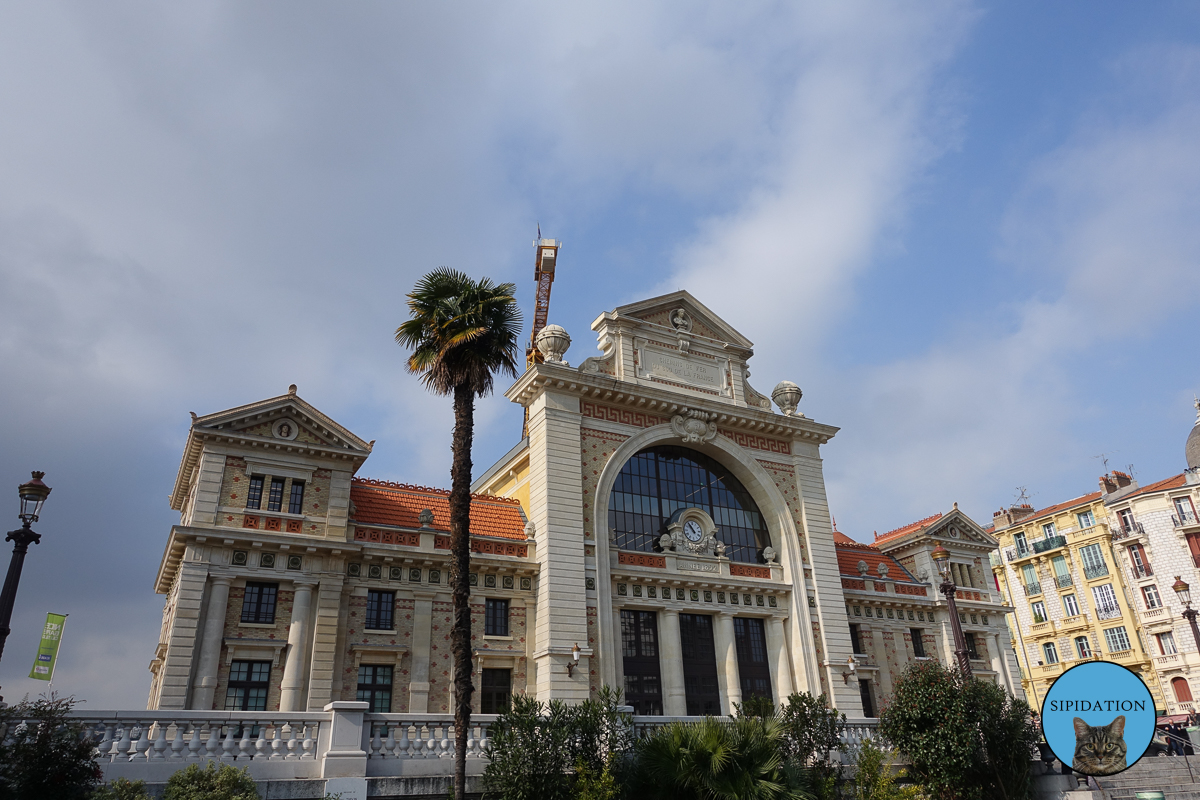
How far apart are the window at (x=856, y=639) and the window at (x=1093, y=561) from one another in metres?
30.0

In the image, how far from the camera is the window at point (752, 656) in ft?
99.9

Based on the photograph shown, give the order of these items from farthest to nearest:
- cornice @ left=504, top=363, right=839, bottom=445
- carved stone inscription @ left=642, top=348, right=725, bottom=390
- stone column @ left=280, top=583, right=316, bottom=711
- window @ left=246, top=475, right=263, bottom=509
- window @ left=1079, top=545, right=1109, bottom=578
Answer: window @ left=1079, top=545, right=1109, bottom=578
carved stone inscription @ left=642, top=348, right=725, bottom=390
cornice @ left=504, top=363, right=839, bottom=445
window @ left=246, top=475, right=263, bottom=509
stone column @ left=280, top=583, right=316, bottom=711

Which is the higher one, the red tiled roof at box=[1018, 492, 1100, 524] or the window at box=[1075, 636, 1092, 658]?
the red tiled roof at box=[1018, 492, 1100, 524]

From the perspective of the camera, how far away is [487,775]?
53.4 ft

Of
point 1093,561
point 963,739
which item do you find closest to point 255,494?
point 963,739

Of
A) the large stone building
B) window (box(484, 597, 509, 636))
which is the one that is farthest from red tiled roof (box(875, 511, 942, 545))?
window (box(484, 597, 509, 636))

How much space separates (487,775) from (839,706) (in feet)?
60.1

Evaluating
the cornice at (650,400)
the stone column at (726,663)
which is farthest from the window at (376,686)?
the stone column at (726,663)

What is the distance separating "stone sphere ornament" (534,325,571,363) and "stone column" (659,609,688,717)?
10.2 m

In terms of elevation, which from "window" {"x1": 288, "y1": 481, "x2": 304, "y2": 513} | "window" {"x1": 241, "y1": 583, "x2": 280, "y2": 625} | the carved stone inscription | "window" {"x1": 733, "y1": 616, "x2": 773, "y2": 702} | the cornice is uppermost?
the carved stone inscription

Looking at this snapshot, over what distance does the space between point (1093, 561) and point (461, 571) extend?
5258 cm

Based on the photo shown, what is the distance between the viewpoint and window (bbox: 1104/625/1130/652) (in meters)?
52.9

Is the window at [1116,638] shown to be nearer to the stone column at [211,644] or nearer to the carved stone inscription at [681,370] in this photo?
the carved stone inscription at [681,370]

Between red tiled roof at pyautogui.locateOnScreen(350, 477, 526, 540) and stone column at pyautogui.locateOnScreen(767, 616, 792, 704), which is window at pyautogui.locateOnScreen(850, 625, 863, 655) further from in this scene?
red tiled roof at pyautogui.locateOnScreen(350, 477, 526, 540)
